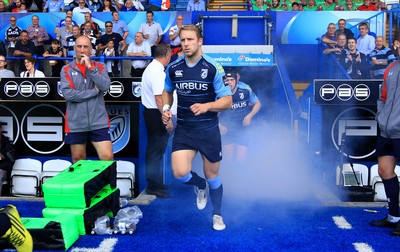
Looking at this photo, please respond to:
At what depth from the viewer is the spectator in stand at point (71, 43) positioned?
12.4m

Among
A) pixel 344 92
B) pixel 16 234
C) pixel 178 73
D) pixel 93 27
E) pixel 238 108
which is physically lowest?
pixel 16 234

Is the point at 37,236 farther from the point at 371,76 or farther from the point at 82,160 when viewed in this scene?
the point at 371,76

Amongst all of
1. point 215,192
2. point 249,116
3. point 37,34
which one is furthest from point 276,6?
point 215,192

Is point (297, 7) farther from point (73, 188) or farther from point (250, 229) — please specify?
point (73, 188)

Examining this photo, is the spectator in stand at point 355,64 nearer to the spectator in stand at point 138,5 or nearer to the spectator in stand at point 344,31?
the spectator in stand at point 344,31

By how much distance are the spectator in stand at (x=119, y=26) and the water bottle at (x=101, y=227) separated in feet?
29.7

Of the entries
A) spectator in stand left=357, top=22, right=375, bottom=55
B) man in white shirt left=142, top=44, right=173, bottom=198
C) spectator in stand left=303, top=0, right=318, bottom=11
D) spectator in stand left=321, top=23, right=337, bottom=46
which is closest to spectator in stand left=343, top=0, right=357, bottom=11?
spectator in stand left=303, top=0, right=318, bottom=11

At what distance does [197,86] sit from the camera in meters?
5.27

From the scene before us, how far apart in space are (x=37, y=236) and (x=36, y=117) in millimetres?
2978

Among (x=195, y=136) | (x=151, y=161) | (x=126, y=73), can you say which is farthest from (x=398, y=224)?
(x=126, y=73)

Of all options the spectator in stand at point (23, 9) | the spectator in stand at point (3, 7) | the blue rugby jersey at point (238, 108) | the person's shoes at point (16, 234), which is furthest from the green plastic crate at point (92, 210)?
the spectator in stand at point (3, 7)

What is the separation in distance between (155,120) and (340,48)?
18.9ft

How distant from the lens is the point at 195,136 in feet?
17.6

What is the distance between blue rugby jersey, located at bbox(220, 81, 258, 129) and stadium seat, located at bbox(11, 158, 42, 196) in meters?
2.79
